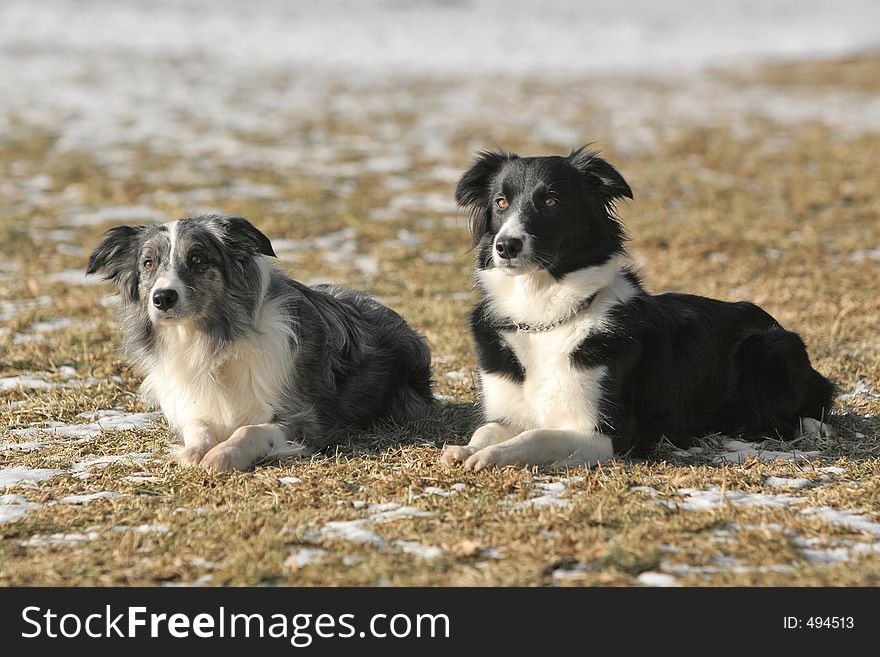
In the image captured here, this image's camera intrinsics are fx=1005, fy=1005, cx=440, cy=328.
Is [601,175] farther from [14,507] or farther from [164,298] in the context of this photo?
[14,507]

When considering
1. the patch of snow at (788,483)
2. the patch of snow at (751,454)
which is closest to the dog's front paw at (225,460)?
the patch of snow at (751,454)

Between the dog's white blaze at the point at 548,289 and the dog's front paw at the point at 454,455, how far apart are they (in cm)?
85

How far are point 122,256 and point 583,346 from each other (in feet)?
9.14

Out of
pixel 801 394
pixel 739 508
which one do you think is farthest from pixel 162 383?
pixel 801 394

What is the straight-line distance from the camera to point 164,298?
18.5 feet

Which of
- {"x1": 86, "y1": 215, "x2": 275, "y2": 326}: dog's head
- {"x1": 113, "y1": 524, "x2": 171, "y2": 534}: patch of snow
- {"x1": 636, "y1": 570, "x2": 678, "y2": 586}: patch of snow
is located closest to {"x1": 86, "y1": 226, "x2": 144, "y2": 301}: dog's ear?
{"x1": 86, "y1": 215, "x2": 275, "y2": 326}: dog's head

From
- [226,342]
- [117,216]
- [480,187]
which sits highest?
[480,187]

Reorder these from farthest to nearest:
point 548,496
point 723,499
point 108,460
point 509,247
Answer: point 108,460 → point 509,247 → point 548,496 → point 723,499

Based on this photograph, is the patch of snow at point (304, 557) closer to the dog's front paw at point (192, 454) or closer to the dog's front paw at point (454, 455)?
the dog's front paw at point (454, 455)

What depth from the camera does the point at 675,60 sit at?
37.7 m

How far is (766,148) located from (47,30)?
2306cm

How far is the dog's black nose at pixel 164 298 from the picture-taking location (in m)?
5.64

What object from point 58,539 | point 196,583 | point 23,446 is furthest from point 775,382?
point 23,446
